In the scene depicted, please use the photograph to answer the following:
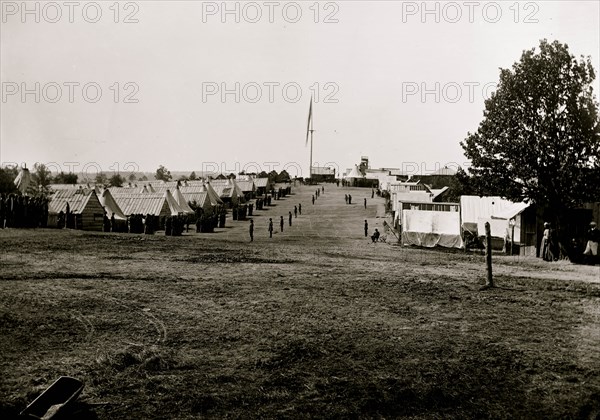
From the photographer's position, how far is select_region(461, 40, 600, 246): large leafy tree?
23.7m

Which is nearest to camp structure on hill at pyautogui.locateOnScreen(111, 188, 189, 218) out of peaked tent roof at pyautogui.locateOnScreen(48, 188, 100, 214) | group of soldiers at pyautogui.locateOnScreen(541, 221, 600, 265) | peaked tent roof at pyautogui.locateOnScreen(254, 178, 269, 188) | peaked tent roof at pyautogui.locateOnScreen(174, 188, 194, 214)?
peaked tent roof at pyautogui.locateOnScreen(174, 188, 194, 214)

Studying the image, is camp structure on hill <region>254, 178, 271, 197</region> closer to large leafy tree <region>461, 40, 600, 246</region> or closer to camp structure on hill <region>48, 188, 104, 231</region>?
camp structure on hill <region>48, 188, 104, 231</region>

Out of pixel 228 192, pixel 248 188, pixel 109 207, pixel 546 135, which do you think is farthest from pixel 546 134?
pixel 248 188

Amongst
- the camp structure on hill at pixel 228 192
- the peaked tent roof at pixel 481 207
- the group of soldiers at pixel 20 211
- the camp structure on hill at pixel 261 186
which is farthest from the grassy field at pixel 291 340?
the camp structure on hill at pixel 261 186

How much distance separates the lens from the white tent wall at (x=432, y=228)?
92.4 ft

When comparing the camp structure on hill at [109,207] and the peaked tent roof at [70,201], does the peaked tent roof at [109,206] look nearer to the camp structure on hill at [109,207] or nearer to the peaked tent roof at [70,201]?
the camp structure on hill at [109,207]

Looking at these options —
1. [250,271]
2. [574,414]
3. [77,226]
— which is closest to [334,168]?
[77,226]

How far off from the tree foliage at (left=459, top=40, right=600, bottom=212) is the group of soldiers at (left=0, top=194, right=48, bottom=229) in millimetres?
24707

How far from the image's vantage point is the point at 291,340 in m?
9.12

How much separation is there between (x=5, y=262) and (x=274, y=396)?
12057 mm

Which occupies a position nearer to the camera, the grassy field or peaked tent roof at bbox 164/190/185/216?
the grassy field

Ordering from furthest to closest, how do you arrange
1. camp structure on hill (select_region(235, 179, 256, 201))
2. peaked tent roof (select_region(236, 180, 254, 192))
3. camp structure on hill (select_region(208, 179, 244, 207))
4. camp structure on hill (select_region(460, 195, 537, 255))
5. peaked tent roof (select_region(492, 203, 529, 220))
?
peaked tent roof (select_region(236, 180, 254, 192)) → camp structure on hill (select_region(235, 179, 256, 201)) → camp structure on hill (select_region(208, 179, 244, 207)) → camp structure on hill (select_region(460, 195, 537, 255)) → peaked tent roof (select_region(492, 203, 529, 220))

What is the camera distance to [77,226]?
104 feet

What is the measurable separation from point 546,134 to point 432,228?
25.5 ft
